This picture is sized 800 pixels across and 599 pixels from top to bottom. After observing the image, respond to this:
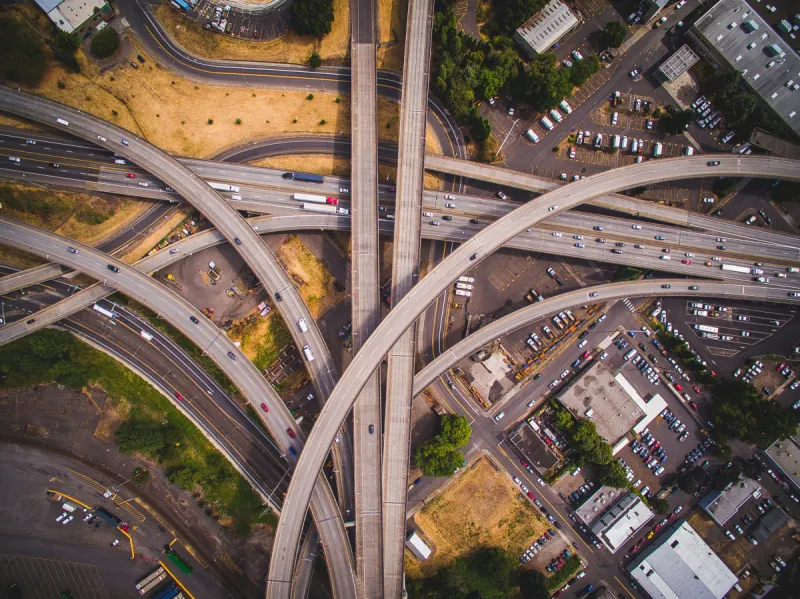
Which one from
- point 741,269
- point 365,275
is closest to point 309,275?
point 365,275

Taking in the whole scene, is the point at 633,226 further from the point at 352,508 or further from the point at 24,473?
the point at 24,473

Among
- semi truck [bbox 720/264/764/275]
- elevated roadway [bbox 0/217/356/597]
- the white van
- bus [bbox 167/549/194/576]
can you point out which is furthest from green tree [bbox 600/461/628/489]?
bus [bbox 167/549/194/576]

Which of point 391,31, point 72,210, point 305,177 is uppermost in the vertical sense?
point 72,210

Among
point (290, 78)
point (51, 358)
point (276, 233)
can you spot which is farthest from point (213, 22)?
point (51, 358)

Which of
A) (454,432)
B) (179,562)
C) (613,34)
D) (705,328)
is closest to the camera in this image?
(179,562)

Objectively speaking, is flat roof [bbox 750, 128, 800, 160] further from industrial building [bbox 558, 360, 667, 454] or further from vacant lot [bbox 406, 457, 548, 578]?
vacant lot [bbox 406, 457, 548, 578]

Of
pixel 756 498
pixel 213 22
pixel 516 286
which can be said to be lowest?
pixel 756 498

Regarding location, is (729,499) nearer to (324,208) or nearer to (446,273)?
(446,273)
